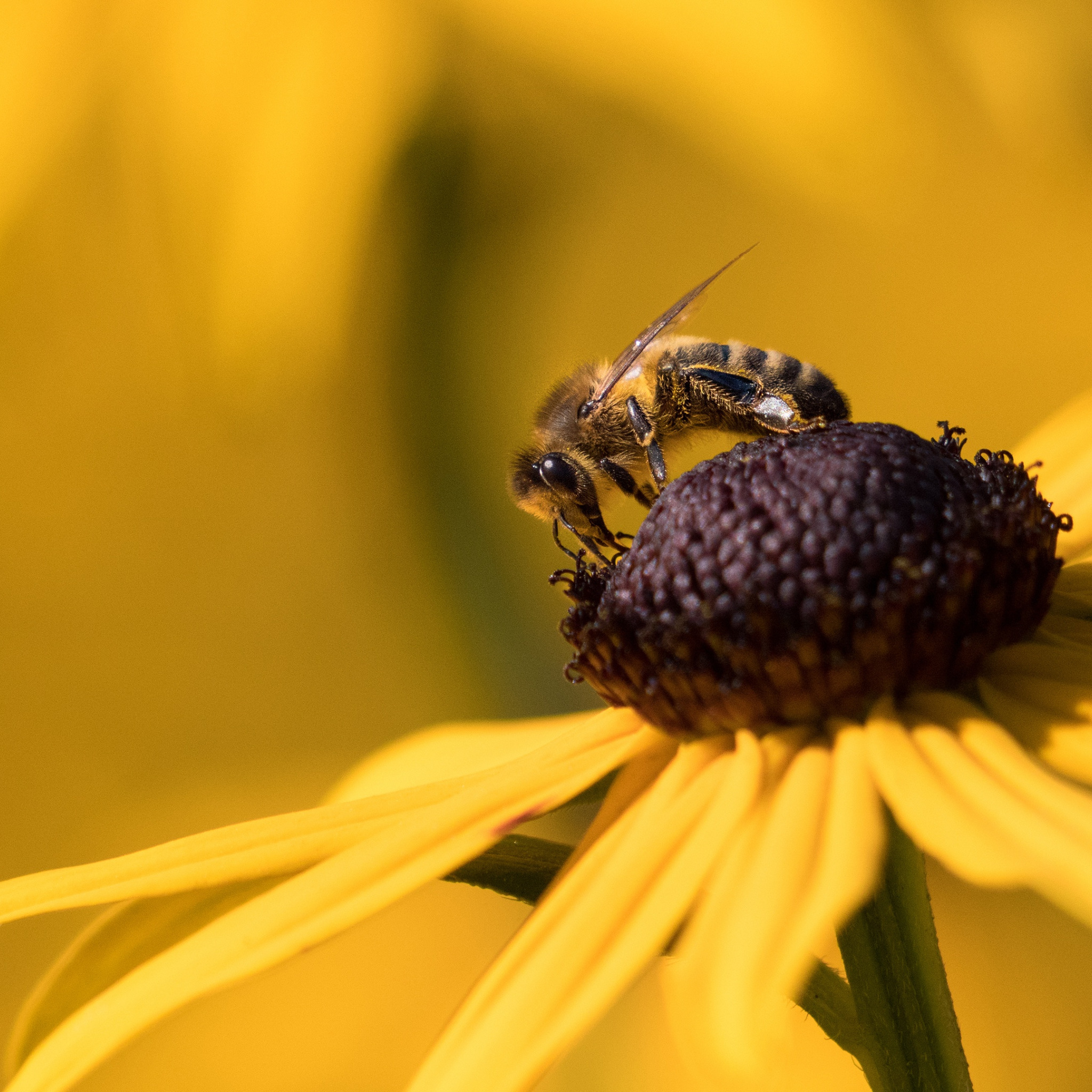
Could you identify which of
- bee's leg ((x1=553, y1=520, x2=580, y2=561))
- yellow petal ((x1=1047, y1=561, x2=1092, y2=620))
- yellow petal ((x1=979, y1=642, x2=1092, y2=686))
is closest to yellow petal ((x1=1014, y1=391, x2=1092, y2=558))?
yellow petal ((x1=1047, y1=561, x2=1092, y2=620))

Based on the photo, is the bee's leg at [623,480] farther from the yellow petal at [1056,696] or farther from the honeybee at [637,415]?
the yellow petal at [1056,696]

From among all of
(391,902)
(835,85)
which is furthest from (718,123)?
(391,902)

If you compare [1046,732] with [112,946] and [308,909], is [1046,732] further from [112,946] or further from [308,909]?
[112,946]

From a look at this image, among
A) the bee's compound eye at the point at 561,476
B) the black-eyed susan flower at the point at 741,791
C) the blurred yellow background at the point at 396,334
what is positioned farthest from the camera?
the blurred yellow background at the point at 396,334

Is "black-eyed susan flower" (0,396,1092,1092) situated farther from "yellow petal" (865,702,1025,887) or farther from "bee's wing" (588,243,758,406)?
"bee's wing" (588,243,758,406)

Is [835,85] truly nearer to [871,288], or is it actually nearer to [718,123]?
[718,123]

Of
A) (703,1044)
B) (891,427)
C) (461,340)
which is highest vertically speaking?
(461,340)

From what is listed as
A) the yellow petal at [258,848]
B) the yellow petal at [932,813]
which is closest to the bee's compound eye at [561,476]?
the yellow petal at [258,848]
